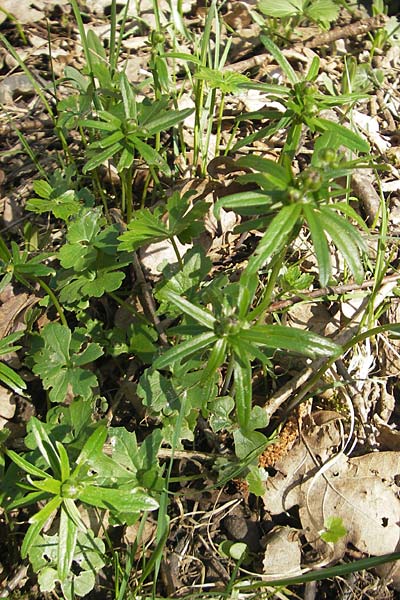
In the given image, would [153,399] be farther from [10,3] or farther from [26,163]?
[10,3]

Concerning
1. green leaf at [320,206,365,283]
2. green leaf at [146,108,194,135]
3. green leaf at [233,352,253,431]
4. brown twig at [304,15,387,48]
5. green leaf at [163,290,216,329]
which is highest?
green leaf at [146,108,194,135]

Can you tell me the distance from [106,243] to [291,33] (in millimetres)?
2223

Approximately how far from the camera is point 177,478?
2.33 metres

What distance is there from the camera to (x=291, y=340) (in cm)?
184

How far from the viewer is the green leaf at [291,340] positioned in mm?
1831

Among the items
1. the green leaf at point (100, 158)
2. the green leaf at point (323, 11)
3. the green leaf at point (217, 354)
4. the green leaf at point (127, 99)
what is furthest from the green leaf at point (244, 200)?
the green leaf at point (323, 11)

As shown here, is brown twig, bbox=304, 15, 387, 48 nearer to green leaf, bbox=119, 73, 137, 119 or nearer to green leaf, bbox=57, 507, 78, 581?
green leaf, bbox=119, 73, 137, 119

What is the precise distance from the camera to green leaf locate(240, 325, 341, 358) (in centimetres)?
183

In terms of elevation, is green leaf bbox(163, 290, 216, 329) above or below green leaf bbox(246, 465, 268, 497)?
above

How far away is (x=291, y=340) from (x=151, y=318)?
37.9 inches

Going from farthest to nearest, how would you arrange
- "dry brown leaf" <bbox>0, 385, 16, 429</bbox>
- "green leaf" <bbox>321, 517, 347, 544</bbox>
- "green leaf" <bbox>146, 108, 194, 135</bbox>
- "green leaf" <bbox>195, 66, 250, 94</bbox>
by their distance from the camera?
"green leaf" <bbox>195, 66, 250, 94</bbox>
"dry brown leaf" <bbox>0, 385, 16, 429</bbox>
"green leaf" <bbox>146, 108, 194, 135</bbox>
"green leaf" <bbox>321, 517, 347, 544</bbox>

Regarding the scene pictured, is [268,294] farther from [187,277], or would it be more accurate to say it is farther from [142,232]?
[142,232]

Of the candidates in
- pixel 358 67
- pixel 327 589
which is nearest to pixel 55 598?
pixel 327 589

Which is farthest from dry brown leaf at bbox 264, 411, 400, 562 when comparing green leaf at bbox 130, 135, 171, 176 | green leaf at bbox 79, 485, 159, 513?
green leaf at bbox 130, 135, 171, 176
